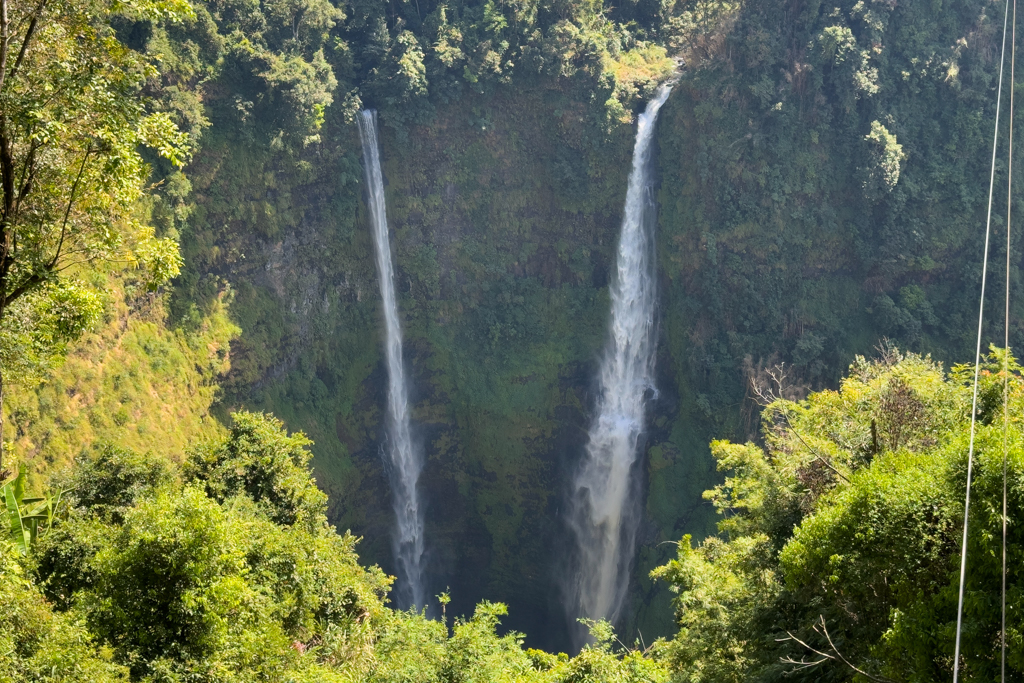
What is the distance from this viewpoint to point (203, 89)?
23562 mm

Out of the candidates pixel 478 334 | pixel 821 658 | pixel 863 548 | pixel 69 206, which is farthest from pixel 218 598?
pixel 478 334

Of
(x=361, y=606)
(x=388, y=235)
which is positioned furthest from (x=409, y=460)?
(x=361, y=606)

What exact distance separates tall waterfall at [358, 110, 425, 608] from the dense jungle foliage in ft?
1.73

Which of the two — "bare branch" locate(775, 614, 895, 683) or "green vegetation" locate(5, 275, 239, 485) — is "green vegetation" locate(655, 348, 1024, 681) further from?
"green vegetation" locate(5, 275, 239, 485)

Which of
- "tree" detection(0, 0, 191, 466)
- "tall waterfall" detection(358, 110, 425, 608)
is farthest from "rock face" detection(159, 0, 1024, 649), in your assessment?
"tree" detection(0, 0, 191, 466)

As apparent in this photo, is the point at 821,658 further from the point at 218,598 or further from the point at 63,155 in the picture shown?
the point at 63,155

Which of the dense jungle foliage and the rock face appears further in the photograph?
the rock face

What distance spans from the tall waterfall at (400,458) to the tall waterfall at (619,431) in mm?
6120

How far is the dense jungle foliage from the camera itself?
995 inches

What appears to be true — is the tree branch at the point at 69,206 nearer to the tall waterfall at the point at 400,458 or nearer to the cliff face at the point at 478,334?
the cliff face at the point at 478,334

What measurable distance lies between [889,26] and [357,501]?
25290mm

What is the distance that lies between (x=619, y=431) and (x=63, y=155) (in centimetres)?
2400

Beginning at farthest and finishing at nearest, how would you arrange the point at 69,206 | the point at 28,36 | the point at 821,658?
the point at 821,658, the point at 69,206, the point at 28,36

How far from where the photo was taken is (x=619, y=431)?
29.5 metres
